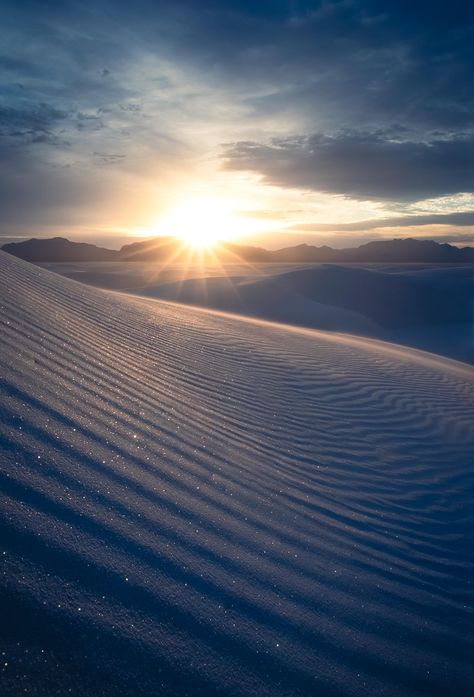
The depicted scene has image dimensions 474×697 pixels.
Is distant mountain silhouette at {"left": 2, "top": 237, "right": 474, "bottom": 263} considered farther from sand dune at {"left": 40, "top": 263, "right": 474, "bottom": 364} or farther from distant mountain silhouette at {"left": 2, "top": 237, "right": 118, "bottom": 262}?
sand dune at {"left": 40, "top": 263, "right": 474, "bottom": 364}

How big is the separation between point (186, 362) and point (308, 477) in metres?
2.63

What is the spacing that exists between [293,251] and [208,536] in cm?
13913

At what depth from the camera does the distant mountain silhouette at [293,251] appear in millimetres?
122688

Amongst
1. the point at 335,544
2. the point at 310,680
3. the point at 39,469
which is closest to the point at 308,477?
the point at 335,544

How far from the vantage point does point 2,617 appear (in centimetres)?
170

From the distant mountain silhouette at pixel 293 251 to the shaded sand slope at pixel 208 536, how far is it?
371 feet

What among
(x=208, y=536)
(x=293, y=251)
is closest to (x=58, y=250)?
(x=293, y=251)

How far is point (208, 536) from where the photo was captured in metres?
2.61

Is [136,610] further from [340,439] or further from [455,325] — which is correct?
[455,325]

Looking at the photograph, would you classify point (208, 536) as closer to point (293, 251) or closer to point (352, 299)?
point (352, 299)

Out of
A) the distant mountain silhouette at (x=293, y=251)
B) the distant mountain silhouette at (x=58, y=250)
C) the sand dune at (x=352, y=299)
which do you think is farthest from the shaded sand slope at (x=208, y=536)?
the distant mountain silhouette at (x=58, y=250)

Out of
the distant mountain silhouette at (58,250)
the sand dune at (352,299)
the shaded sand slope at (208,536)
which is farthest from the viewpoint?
the distant mountain silhouette at (58,250)

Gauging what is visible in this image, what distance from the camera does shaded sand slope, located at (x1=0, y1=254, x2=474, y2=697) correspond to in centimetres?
185

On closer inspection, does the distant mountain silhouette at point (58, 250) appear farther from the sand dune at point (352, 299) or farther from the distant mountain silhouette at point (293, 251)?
the sand dune at point (352, 299)
